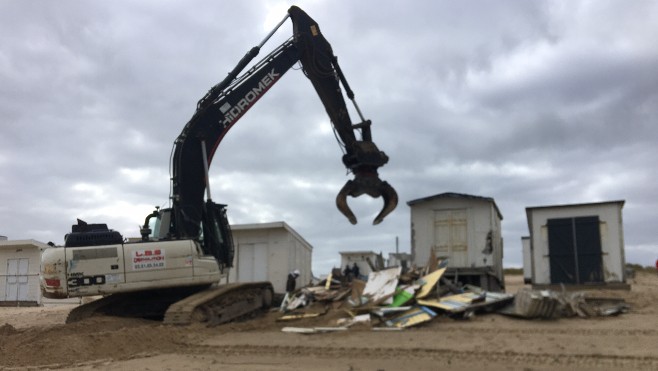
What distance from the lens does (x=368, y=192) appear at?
40.7ft

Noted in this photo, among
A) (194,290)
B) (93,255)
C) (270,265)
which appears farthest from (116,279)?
(270,265)

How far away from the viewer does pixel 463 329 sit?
10258 mm

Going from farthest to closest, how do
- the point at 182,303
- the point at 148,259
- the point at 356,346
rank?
the point at 148,259 → the point at 182,303 → the point at 356,346

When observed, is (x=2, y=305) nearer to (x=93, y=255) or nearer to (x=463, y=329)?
(x=93, y=255)

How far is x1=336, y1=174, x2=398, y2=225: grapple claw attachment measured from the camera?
12.4m

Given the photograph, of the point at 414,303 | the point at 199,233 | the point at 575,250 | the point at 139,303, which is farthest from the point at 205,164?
the point at 575,250

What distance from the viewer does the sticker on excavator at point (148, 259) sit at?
11.6 m

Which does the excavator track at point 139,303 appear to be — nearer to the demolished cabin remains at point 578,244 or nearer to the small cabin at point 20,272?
the demolished cabin remains at point 578,244

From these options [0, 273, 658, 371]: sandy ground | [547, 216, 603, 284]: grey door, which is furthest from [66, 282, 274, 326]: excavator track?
[547, 216, 603, 284]: grey door

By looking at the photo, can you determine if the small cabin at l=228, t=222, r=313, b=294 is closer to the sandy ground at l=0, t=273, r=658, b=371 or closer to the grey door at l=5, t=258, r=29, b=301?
the grey door at l=5, t=258, r=29, b=301

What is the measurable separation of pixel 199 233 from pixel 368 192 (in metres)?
3.88

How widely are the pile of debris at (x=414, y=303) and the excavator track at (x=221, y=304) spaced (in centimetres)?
73

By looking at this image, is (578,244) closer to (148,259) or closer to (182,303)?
(182,303)

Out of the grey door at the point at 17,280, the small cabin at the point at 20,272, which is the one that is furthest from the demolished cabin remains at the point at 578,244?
the grey door at the point at 17,280
